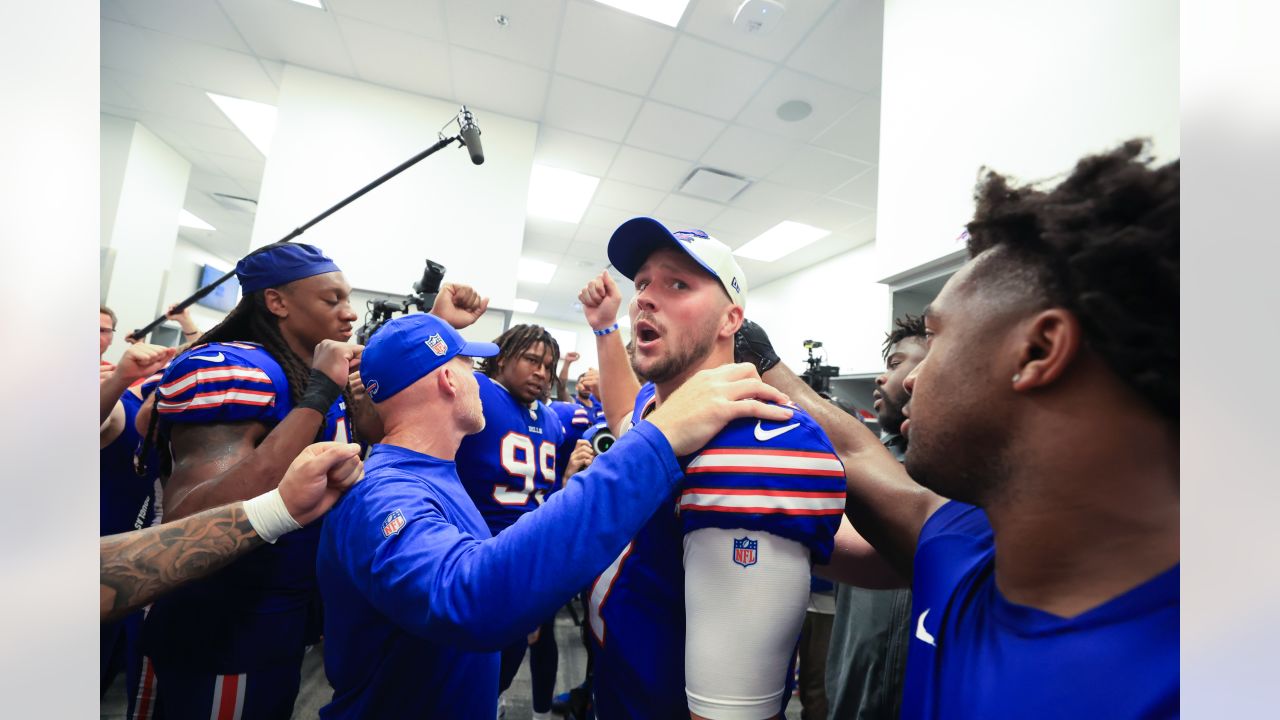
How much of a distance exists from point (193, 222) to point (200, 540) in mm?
9184

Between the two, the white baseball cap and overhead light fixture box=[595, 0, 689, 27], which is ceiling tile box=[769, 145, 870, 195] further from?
the white baseball cap

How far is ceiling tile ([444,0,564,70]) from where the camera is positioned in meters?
3.19

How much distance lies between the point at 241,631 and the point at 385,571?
36.5 inches

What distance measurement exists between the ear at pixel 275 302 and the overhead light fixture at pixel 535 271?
22.0 feet

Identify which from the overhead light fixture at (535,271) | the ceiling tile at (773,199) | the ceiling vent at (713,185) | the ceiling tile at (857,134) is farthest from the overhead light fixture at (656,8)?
the overhead light fixture at (535,271)

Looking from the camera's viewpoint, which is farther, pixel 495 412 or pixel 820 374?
pixel 820 374

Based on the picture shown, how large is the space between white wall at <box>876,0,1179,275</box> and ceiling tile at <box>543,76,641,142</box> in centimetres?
195

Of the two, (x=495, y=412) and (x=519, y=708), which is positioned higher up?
(x=495, y=412)

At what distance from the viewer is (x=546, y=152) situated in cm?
500

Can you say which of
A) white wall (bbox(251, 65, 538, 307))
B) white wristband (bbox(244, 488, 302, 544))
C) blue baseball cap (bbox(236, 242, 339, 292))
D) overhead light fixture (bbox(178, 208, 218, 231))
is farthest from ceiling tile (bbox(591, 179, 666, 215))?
overhead light fixture (bbox(178, 208, 218, 231))

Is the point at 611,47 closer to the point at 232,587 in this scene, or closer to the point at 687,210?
the point at 687,210

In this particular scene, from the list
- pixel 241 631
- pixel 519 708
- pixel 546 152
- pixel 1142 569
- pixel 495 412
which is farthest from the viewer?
pixel 546 152
